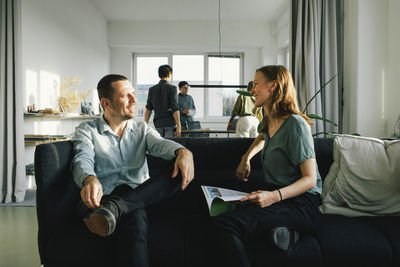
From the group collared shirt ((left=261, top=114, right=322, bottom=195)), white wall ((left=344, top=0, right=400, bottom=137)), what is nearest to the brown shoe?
collared shirt ((left=261, top=114, right=322, bottom=195))

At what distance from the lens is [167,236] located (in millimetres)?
1300

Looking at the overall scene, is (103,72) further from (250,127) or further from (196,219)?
(196,219)

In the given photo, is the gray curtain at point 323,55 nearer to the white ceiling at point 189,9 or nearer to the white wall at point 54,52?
the white ceiling at point 189,9

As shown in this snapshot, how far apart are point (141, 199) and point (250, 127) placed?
263 cm

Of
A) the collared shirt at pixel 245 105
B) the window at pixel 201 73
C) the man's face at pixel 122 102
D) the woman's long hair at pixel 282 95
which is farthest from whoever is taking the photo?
the window at pixel 201 73

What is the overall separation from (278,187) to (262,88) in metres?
0.47

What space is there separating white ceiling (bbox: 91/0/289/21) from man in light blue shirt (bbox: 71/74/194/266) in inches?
196

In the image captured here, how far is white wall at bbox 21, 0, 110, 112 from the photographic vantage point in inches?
154

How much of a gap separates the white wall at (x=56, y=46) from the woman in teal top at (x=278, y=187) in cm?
325

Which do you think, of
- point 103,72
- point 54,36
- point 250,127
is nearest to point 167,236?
point 250,127

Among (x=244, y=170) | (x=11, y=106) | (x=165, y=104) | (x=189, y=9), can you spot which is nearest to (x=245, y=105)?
(x=165, y=104)

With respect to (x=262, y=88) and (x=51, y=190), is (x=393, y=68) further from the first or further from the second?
(x=51, y=190)

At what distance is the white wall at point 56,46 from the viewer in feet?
12.8

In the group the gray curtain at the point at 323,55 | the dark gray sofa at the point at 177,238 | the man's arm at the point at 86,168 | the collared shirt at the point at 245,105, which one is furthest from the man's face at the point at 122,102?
the collared shirt at the point at 245,105
